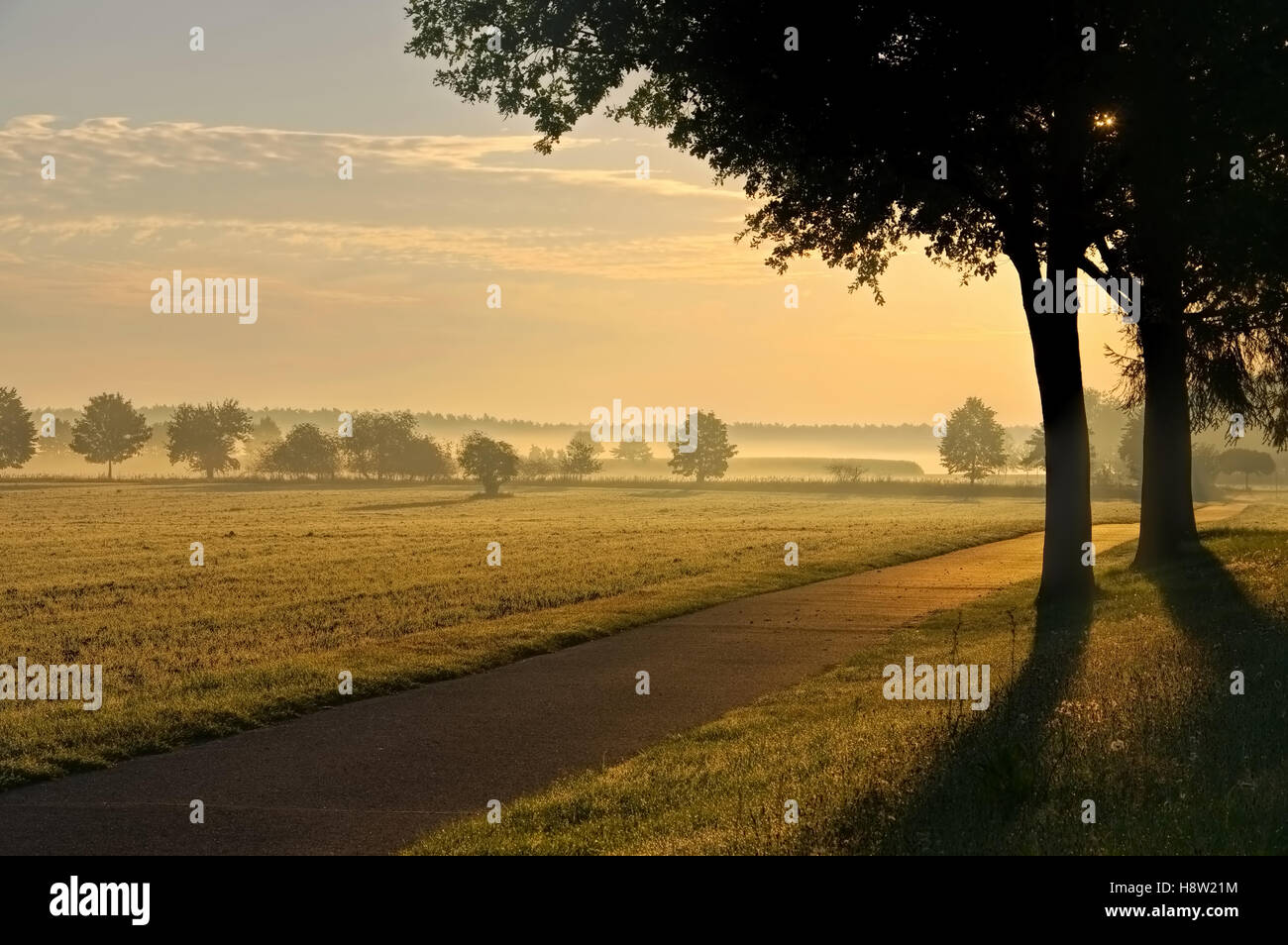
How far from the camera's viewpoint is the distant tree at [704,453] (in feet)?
522

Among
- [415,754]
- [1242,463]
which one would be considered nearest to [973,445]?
[1242,463]

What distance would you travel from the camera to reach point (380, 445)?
165 metres

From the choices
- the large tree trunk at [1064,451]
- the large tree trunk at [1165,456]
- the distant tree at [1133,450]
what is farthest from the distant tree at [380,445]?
the large tree trunk at [1064,451]

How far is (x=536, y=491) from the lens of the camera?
128m

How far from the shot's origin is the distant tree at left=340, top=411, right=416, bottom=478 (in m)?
163

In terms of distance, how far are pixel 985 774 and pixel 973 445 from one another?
144191 mm

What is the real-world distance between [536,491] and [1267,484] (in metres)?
105

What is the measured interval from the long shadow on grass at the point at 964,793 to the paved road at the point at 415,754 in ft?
11.5

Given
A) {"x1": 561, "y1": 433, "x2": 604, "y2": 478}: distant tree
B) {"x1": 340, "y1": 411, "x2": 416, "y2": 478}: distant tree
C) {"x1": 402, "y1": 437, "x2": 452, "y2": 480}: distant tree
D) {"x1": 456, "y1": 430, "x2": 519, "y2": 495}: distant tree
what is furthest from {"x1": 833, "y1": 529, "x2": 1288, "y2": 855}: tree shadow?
{"x1": 340, "y1": 411, "x2": 416, "y2": 478}: distant tree

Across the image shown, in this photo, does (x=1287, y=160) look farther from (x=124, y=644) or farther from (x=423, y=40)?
(x=124, y=644)

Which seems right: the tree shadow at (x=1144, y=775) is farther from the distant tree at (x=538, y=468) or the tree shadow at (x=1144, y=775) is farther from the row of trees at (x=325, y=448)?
the distant tree at (x=538, y=468)

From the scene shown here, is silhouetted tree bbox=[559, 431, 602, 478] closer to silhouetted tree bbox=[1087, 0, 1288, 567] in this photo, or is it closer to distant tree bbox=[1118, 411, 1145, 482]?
distant tree bbox=[1118, 411, 1145, 482]

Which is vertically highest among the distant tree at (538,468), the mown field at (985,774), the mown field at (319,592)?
the distant tree at (538,468)
